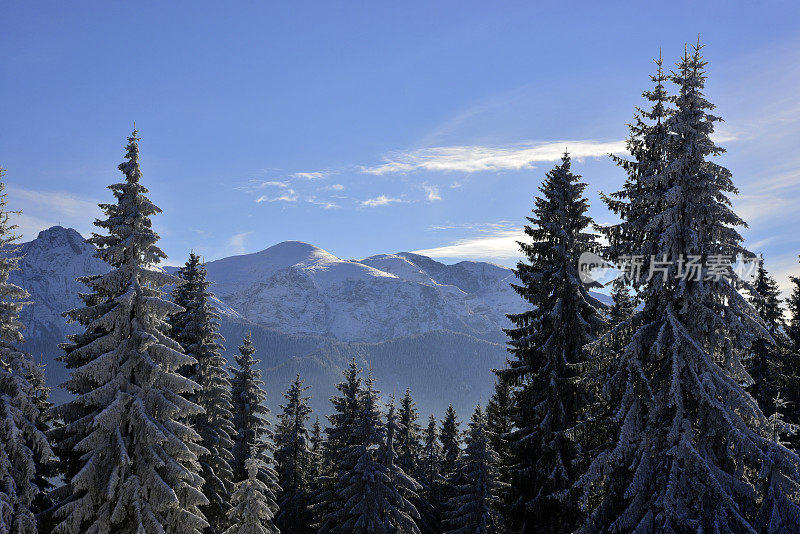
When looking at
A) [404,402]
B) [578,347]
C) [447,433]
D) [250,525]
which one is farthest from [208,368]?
[447,433]

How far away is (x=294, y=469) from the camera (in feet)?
147

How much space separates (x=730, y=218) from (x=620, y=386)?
4.64 meters

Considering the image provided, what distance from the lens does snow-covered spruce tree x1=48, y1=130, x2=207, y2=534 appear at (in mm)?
16672

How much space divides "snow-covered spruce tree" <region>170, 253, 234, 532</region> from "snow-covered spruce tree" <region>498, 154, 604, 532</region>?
14.7 m

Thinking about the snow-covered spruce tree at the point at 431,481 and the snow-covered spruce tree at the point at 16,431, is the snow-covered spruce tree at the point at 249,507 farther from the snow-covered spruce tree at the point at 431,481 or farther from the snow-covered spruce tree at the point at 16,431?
the snow-covered spruce tree at the point at 431,481

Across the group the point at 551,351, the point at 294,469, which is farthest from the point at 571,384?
the point at 294,469

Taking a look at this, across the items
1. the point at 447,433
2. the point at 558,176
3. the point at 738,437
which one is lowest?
the point at 447,433

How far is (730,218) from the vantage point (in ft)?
43.2

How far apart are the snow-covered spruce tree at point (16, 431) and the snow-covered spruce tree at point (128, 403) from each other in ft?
5.33

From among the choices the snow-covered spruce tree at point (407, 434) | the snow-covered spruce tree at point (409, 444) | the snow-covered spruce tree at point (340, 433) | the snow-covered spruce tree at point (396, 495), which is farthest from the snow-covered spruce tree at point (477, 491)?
the snow-covered spruce tree at point (407, 434)

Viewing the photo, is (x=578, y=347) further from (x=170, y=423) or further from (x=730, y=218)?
(x=170, y=423)

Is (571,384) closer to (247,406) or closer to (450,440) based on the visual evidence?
(247,406)

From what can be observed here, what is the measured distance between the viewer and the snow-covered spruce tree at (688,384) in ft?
40.7

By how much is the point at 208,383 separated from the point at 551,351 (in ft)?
54.7
